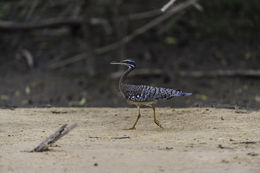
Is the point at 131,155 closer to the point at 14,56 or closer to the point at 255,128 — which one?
the point at 255,128

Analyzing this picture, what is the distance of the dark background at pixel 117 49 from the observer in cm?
1223

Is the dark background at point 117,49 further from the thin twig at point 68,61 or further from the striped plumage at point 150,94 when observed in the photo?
the striped plumage at point 150,94

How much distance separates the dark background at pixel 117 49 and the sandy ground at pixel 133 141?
12.0 feet

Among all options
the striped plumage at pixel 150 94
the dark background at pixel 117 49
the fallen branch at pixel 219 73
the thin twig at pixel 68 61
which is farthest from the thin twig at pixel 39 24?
the striped plumage at pixel 150 94

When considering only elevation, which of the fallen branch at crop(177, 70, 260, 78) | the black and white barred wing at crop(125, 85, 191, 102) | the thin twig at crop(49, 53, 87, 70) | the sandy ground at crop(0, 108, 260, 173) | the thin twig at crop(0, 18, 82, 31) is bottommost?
the sandy ground at crop(0, 108, 260, 173)

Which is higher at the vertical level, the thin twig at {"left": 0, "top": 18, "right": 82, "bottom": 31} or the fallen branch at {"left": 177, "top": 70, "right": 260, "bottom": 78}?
the thin twig at {"left": 0, "top": 18, "right": 82, "bottom": 31}

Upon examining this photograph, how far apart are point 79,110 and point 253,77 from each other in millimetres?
6080

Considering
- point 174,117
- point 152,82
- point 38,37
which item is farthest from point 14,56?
point 174,117

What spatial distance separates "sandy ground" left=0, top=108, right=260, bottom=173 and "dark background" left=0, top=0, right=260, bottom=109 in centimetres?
365

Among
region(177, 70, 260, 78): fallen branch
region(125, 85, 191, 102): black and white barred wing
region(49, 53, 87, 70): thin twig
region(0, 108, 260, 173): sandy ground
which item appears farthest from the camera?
region(49, 53, 87, 70): thin twig

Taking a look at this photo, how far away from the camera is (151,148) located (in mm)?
5383

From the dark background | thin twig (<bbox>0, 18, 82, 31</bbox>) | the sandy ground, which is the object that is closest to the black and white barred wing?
the sandy ground

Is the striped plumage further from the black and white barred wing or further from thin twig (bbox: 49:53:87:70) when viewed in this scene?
thin twig (bbox: 49:53:87:70)

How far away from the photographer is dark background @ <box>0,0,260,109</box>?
12.2 metres
